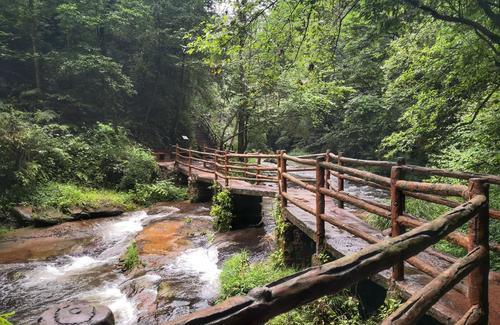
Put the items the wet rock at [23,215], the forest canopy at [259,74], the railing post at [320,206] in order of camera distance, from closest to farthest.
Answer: the railing post at [320,206], the forest canopy at [259,74], the wet rock at [23,215]

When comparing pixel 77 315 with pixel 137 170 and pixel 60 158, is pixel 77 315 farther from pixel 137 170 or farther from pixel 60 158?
pixel 137 170

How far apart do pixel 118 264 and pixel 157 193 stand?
7.20 metres

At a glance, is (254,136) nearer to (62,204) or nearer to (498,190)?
(62,204)

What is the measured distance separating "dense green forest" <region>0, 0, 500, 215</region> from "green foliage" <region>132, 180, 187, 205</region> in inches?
25.7

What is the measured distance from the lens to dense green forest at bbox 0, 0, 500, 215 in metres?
5.98

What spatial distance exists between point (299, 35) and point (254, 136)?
1902cm

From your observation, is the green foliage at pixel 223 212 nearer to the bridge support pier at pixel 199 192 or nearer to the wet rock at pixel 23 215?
the bridge support pier at pixel 199 192

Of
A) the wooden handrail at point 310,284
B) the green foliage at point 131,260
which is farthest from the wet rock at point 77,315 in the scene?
the wooden handrail at point 310,284

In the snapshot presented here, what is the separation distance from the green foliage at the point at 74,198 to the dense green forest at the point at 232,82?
467mm

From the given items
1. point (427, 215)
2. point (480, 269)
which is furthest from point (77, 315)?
point (427, 215)

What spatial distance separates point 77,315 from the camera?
13.9ft

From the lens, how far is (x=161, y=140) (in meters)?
22.4

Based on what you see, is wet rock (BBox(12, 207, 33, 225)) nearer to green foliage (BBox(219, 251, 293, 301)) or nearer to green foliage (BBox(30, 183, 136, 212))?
green foliage (BBox(30, 183, 136, 212))

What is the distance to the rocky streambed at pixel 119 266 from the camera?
639 cm
